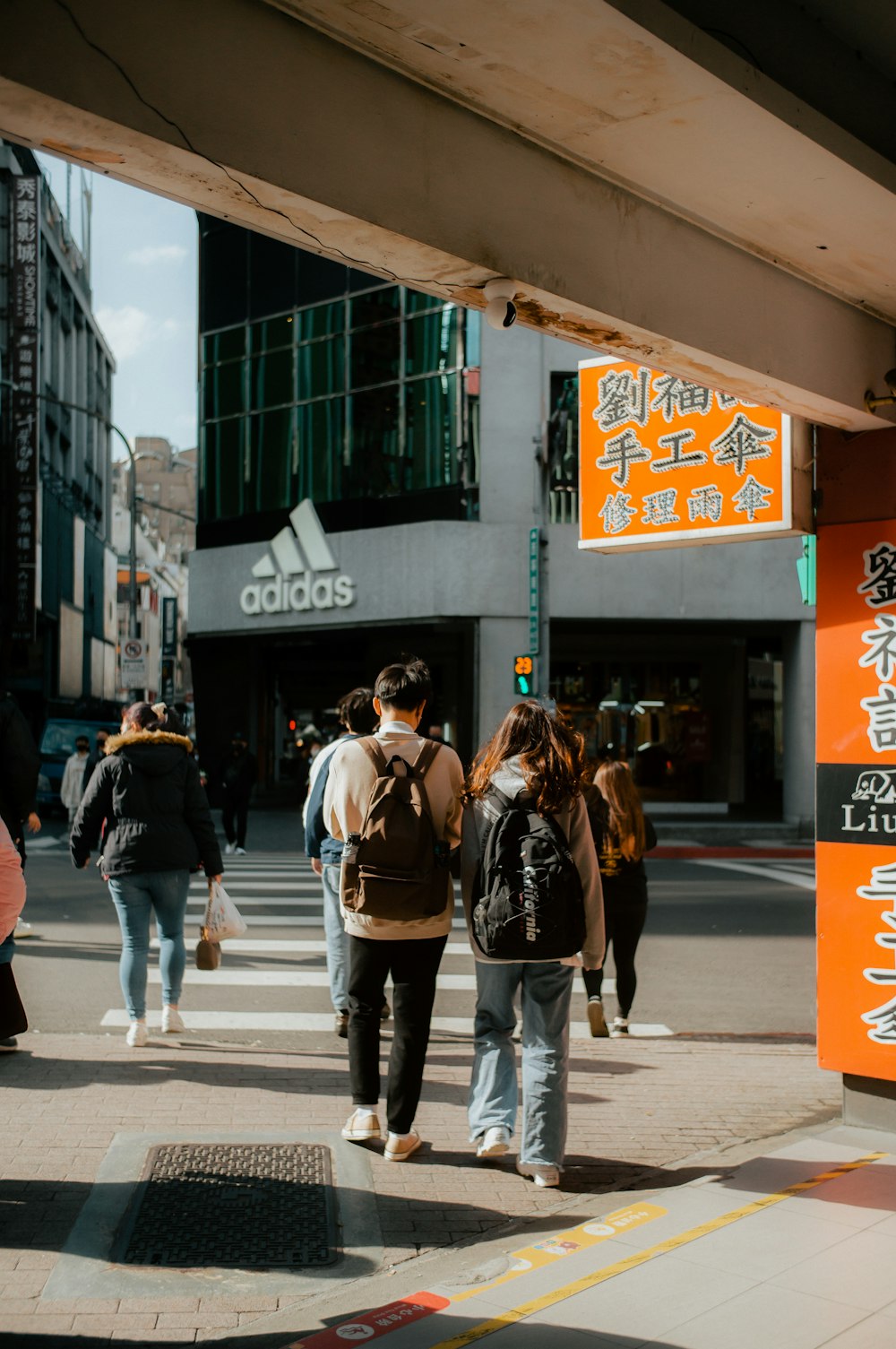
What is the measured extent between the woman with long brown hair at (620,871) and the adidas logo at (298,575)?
17.6 meters

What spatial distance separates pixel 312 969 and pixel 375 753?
5.13 m

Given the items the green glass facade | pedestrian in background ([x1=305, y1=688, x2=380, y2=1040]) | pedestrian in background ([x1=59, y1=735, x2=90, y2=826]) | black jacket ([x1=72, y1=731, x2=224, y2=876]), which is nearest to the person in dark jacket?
black jacket ([x1=72, y1=731, x2=224, y2=876])

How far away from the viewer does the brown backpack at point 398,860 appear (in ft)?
17.0

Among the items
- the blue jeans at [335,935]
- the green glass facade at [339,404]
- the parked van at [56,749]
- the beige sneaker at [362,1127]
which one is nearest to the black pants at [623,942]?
the blue jeans at [335,935]

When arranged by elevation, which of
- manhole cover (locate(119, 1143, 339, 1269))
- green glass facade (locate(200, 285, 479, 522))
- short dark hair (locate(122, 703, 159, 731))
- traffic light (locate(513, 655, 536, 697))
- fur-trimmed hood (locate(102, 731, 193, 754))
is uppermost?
green glass facade (locate(200, 285, 479, 522))

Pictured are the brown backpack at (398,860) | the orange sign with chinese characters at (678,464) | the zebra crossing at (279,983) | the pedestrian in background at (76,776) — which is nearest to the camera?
the brown backpack at (398,860)

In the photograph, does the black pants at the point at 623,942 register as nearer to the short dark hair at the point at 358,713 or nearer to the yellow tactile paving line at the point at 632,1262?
the short dark hair at the point at 358,713

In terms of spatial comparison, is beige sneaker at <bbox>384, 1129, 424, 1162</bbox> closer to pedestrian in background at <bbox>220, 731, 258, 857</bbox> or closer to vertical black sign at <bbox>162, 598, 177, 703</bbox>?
pedestrian in background at <bbox>220, 731, 258, 857</bbox>

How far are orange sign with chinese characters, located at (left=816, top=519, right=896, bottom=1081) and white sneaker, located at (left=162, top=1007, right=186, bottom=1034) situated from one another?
371 centimetres

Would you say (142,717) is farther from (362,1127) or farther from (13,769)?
(362,1127)

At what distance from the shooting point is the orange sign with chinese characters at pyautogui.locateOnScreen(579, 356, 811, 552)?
19.7ft

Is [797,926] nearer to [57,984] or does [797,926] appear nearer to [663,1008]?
[663,1008]

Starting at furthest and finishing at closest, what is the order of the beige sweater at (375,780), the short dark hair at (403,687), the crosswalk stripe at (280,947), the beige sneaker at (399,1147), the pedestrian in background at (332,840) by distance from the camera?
1. the crosswalk stripe at (280,947)
2. the pedestrian in background at (332,840)
3. the short dark hair at (403,687)
4. the beige sweater at (375,780)
5. the beige sneaker at (399,1147)

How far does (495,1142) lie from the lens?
5.18 metres
